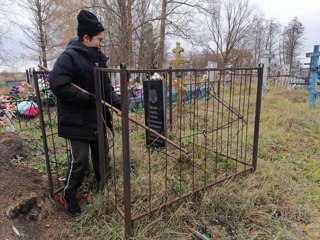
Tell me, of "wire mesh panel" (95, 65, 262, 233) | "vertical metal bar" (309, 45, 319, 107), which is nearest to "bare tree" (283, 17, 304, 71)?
"vertical metal bar" (309, 45, 319, 107)

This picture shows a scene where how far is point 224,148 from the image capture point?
146 inches

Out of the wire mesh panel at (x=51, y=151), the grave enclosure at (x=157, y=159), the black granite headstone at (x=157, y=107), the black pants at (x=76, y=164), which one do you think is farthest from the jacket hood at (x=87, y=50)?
the black granite headstone at (x=157, y=107)

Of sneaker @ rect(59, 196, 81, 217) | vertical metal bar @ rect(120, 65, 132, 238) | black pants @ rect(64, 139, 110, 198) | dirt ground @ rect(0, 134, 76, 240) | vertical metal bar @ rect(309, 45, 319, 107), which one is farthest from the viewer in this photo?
vertical metal bar @ rect(309, 45, 319, 107)

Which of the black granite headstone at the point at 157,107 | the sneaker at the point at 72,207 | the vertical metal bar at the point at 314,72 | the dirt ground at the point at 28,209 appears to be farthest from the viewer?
the vertical metal bar at the point at 314,72

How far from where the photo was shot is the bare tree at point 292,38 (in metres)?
33.7

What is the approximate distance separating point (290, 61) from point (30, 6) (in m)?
32.8

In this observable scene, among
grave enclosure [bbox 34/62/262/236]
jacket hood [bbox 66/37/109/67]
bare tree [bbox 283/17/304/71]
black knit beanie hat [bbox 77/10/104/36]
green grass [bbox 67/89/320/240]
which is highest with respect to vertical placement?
bare tree [bbox 283/17/304/71]

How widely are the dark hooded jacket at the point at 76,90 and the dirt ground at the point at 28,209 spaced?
73cm

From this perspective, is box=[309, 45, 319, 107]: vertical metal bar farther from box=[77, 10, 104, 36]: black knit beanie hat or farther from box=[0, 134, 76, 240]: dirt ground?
box=[0, 134, 76, 240]: dirt ground

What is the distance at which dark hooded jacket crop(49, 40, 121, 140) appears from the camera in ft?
6.26

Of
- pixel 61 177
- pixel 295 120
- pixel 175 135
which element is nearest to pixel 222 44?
pixel 295 120

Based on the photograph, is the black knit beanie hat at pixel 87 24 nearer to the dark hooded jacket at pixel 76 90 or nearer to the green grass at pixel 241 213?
the dark hooded jacket at pixel 76 90

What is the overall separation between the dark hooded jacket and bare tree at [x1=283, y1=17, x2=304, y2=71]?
123ft

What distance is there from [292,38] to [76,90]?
129 feet
